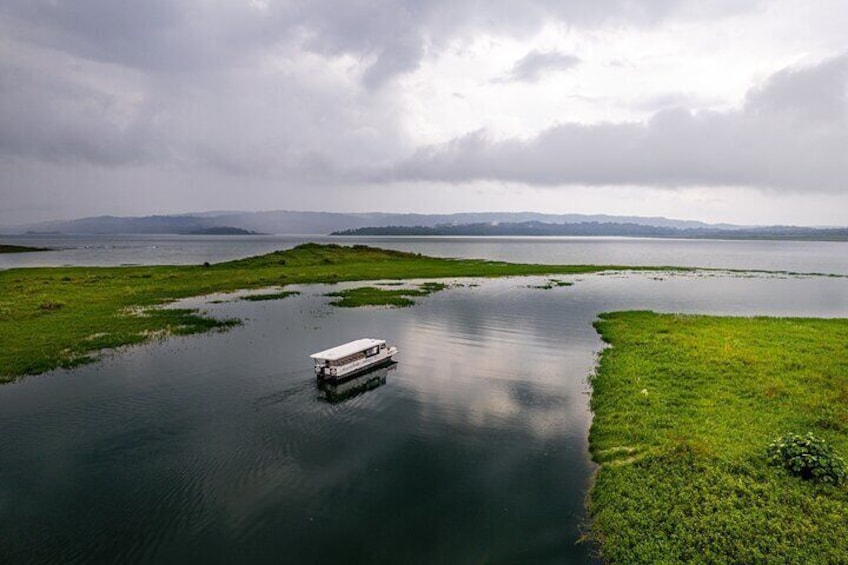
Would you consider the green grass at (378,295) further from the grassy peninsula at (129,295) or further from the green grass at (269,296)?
the grassy peninsula at (129,295)

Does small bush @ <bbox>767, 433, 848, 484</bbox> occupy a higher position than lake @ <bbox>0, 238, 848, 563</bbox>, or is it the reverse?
small bush @ <bbox>767, 433, 848, 484</bbox>

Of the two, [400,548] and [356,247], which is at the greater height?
[356,247]

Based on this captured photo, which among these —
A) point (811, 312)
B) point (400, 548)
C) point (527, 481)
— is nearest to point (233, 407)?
point (400, 548)

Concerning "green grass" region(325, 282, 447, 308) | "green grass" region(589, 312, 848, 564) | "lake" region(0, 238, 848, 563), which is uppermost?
"green grass" region(325, 282, 447, 308)

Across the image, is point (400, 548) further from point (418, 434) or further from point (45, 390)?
point (45, 390)

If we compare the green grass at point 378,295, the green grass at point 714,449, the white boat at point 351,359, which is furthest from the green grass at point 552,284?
the white boat at point 351,359

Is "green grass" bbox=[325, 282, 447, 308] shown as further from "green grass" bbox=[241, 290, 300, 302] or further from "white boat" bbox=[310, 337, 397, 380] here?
"white boat" bbox=[310, 337, 397, 380]

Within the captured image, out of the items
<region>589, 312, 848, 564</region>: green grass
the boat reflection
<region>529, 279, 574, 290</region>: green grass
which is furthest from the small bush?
<region>529, 279, 574, 290</region>: green grass
